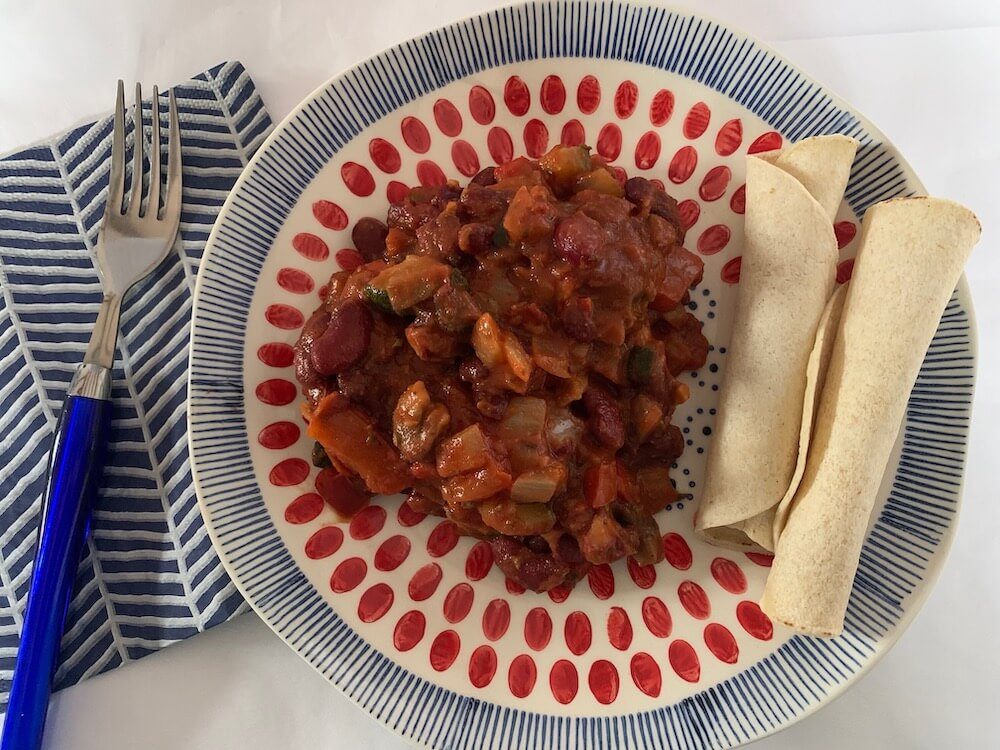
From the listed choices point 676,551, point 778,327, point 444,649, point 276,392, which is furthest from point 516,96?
point 444,649

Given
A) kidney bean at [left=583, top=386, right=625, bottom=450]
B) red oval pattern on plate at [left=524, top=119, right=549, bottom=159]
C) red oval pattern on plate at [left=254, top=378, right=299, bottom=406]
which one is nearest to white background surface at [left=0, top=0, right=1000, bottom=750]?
red oval pattern on plate at [left=524, top=119, right=549, bottom=159]

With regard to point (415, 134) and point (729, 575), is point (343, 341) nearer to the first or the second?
point (415, 134)

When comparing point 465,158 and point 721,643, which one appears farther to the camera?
point 465,158

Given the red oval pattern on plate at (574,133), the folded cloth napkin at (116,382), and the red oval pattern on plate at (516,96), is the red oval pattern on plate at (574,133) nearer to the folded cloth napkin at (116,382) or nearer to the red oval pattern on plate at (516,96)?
the red oval pattern on plate at (516,96)

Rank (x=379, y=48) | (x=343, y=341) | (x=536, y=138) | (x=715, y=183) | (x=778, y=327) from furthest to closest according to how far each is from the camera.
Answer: (x=379, y=48) < (x=536, y=138) < (x=715, y=183) < (x=778, y=327) < (x=343, y=341)

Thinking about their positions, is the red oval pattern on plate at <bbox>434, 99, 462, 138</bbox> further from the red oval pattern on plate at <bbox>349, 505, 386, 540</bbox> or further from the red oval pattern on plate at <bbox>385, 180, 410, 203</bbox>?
the red oval pattern on plate at <bbox>349, 505, 386, 540</bbox>

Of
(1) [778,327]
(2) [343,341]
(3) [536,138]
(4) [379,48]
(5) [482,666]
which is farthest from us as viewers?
(4) [379,48]
